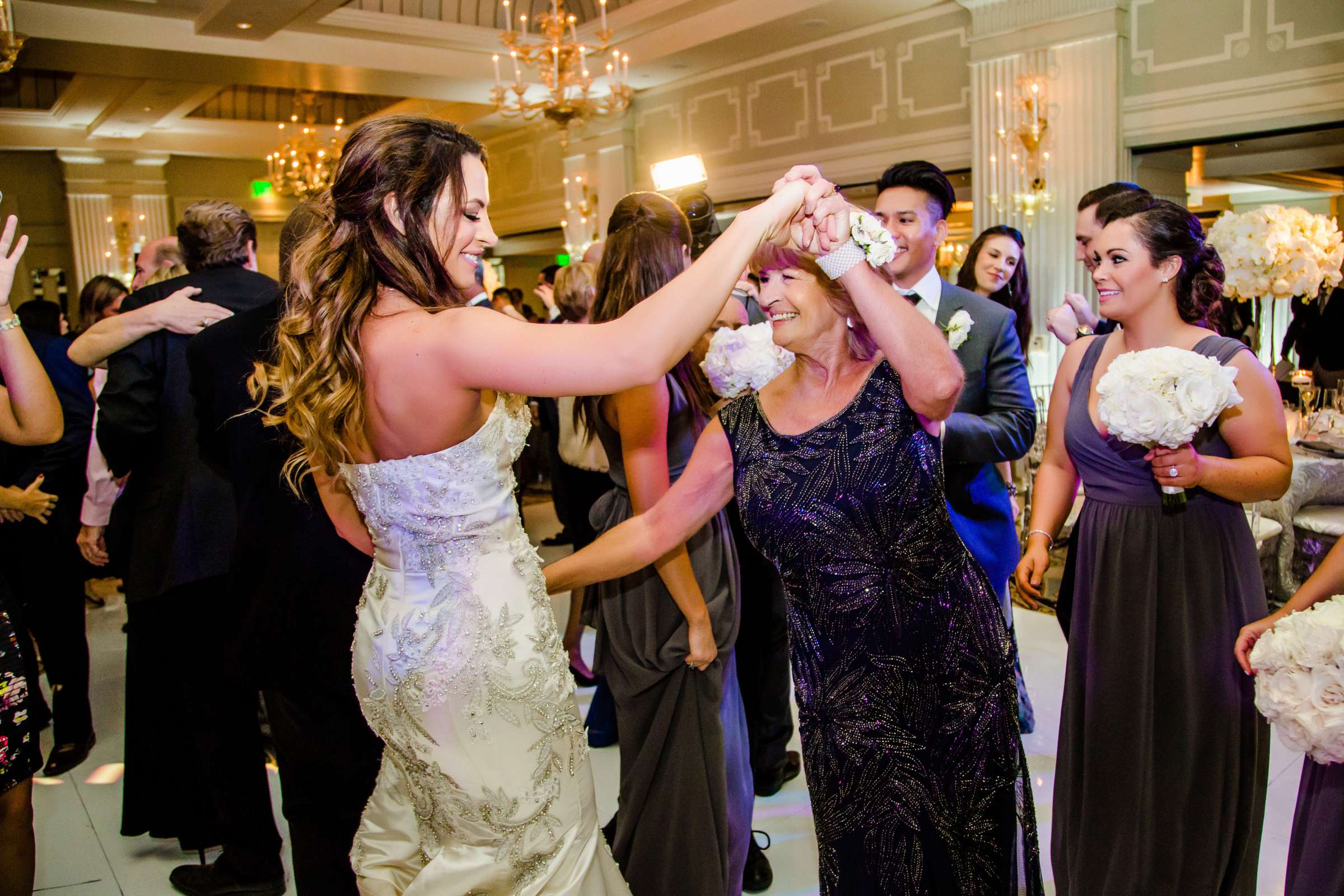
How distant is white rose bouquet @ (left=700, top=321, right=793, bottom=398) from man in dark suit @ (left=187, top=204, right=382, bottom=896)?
2.96ft

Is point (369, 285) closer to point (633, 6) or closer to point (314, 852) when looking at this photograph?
point (314, 852)

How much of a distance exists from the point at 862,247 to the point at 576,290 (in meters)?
3.58

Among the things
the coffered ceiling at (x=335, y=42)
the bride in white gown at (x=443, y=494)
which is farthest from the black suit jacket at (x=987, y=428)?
the coffered ceiling at (x=335, y=42)

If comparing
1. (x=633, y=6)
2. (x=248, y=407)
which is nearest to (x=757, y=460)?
(x=248, y=407)

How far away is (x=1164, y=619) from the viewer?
2111mm

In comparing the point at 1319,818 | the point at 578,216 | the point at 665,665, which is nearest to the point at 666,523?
the point at 665,665

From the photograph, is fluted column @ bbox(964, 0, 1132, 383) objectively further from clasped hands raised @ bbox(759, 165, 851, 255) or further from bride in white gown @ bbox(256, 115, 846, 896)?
bride in white gown @ bbox(256, 115, 846, 896)

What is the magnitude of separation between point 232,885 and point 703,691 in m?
1.53

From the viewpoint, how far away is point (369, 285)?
4.94 feet

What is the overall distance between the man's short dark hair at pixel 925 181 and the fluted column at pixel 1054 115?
448 cm

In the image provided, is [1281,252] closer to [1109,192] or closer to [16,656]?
[1109,192]

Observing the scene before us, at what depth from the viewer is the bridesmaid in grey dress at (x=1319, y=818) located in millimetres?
1564

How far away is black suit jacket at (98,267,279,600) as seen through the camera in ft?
8.39

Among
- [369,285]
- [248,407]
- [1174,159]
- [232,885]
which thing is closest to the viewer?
[369,285]
